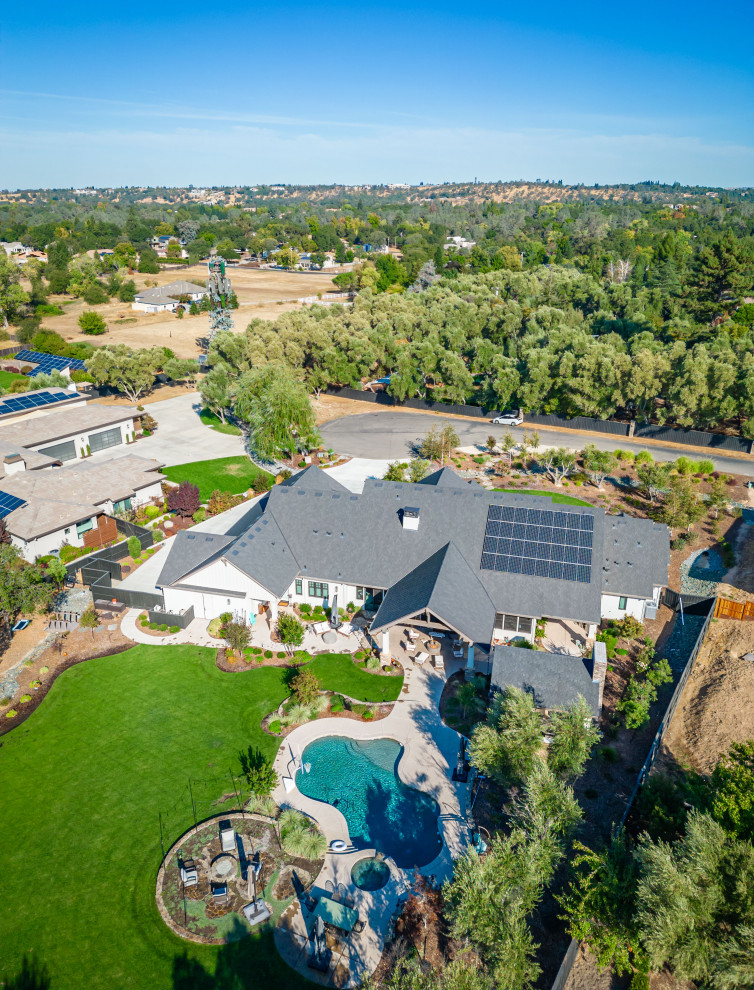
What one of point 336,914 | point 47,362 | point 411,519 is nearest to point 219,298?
point 47,362

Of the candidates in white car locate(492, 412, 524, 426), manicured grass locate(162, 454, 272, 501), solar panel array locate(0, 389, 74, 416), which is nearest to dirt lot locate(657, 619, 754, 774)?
manicured grass locate(162, 454, 272, 501)

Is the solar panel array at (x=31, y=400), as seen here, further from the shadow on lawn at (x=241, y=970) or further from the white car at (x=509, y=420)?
the shadow on lawn at (x=241, y=970)

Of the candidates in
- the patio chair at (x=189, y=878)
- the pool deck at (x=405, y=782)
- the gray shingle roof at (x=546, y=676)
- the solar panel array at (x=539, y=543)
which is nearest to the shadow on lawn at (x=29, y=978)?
the patio chair at (x=189, y=878)

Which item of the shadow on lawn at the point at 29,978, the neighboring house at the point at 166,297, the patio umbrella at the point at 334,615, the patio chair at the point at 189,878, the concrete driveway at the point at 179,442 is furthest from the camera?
the neighboring house at the point at 166,297

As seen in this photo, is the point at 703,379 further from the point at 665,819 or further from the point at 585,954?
the point at 585,954

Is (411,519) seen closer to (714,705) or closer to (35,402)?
(714,705)

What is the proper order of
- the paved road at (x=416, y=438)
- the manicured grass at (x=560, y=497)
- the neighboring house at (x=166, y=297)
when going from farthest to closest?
the neighboring house at (x=166, y=297) → the paved road at (x=416, y=438) → the manicured grass at (x=560, y=497)

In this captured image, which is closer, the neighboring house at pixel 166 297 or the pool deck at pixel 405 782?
the pool deck at pixel 405 782
